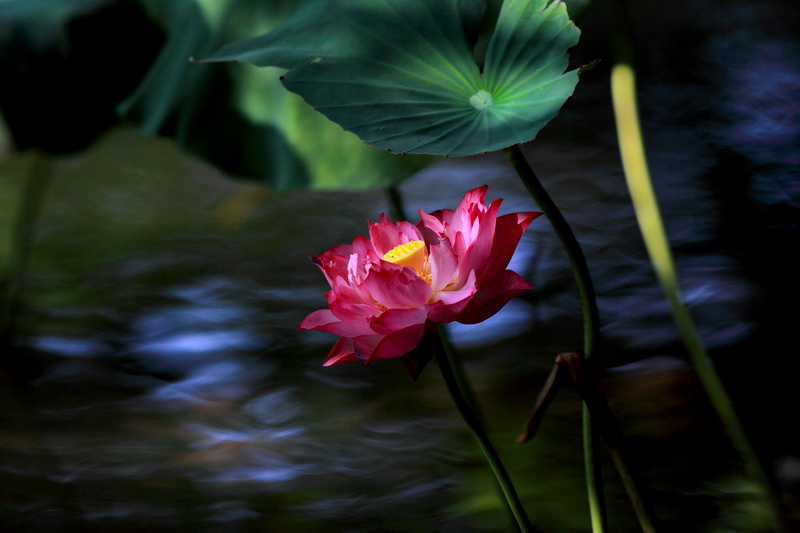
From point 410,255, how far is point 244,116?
51 centimetres

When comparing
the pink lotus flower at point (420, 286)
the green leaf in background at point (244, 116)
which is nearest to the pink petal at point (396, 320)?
A: the pink lotus flower at point (420, 286)

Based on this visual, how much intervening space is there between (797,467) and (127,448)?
71 cm

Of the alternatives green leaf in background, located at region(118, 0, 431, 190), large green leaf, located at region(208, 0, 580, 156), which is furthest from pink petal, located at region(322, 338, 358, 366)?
green leaf in background, located at region(118, 0, 431, 190)

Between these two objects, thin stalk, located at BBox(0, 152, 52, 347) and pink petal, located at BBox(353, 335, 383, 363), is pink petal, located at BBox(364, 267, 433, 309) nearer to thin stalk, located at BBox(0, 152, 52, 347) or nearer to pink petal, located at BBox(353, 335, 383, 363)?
pink petal, located at BBox(353, 335, 383, 363)

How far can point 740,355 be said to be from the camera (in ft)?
2.86

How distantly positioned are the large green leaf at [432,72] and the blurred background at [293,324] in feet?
0.48

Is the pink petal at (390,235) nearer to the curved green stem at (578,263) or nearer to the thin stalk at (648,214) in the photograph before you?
the curved green stem at (578,263)

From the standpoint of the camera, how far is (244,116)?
2.52 feet

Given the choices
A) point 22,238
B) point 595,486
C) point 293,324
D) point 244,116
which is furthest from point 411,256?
point 22,238

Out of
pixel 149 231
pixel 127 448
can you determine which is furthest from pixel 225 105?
pixel 149 231

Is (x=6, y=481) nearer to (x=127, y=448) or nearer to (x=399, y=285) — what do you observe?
(x=127, y=448)

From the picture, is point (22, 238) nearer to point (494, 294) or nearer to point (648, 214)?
point (648, 214)

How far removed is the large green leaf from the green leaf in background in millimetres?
252

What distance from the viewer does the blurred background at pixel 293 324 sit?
2.39 feet
